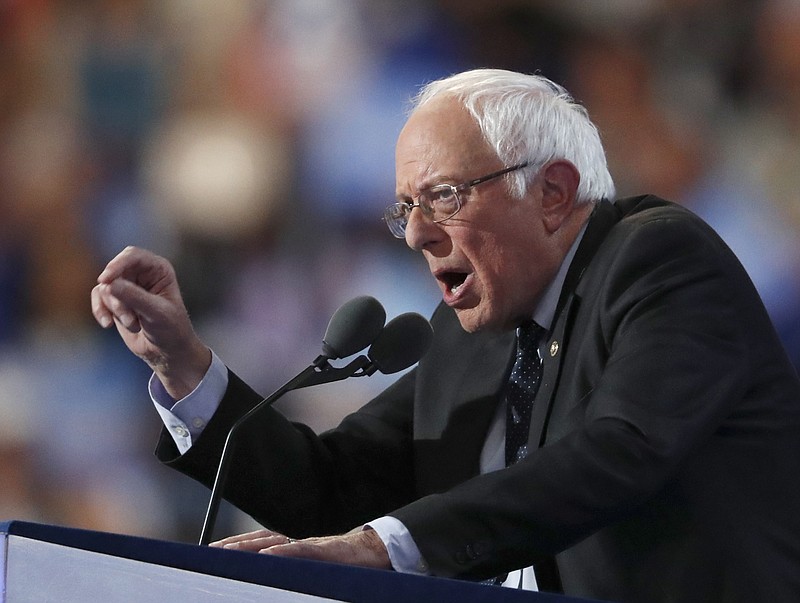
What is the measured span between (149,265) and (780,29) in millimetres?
1507

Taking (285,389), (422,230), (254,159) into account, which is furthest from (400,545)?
(254,159)

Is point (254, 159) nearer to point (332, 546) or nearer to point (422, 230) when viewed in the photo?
point (422, 230)

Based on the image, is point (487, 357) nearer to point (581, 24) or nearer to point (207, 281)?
point (581, 24)

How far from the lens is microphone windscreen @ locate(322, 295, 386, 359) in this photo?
1.40m

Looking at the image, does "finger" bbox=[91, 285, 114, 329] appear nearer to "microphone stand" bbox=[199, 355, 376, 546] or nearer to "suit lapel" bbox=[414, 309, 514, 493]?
"microphone stand" bbox=[199, 355, 376, 546]

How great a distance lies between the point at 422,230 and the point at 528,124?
22 cm

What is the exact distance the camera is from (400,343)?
147 centimetres

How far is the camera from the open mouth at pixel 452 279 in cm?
172

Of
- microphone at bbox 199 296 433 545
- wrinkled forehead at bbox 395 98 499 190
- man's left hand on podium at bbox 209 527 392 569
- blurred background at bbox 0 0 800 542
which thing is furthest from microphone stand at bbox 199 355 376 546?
blurred background at bbox 0 0 800 542

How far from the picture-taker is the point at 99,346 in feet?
10.1

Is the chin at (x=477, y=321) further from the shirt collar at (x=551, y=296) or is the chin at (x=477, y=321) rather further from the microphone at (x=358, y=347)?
the microphone at (x=358, y=347)

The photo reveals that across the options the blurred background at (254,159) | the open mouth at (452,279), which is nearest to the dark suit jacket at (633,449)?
the open mouth at (452,279)

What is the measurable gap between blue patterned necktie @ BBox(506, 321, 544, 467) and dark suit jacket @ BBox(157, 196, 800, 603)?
→ 3 cm

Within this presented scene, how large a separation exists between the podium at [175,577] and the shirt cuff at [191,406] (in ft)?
2.30
